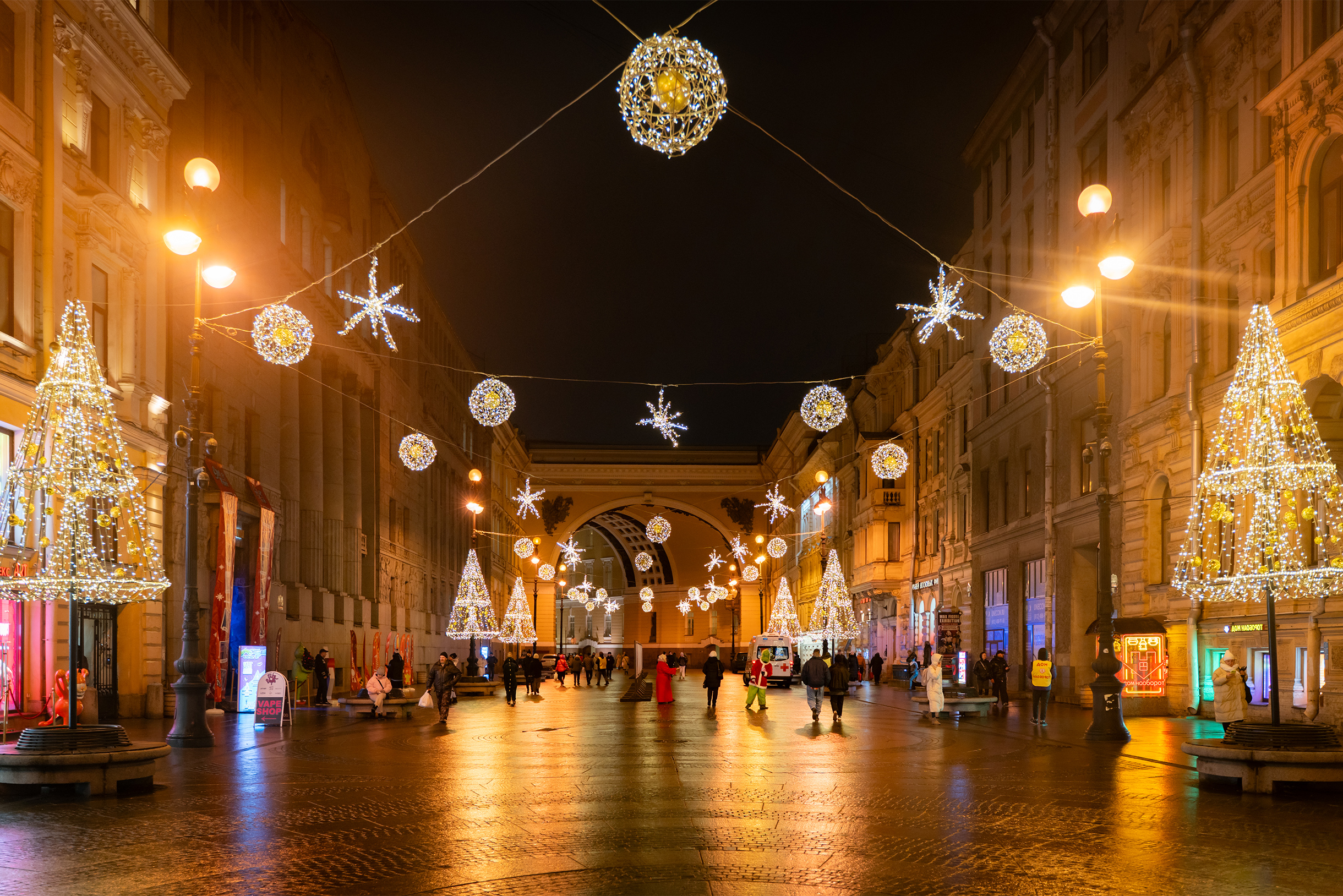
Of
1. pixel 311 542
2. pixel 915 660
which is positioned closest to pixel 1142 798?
pixel 311 542

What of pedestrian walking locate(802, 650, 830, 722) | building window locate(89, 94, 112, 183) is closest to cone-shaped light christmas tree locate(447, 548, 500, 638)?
pedestrian walking locate(802, 650, 830, 722)

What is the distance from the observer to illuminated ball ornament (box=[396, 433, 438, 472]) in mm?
36938

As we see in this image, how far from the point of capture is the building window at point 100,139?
25406 mm

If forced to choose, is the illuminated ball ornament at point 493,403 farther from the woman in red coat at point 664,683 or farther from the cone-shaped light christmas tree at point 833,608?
the cone-shaped light christmas tree at point 833,608

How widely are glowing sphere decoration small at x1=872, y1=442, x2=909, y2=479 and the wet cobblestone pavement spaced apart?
22.7m

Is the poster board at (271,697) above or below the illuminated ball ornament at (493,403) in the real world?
below

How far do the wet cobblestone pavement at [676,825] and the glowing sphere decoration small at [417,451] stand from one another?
16808mm

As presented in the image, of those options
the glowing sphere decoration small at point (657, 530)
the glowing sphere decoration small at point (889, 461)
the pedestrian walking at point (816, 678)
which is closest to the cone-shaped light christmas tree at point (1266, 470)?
the pedestrian walking at point (816, 678)

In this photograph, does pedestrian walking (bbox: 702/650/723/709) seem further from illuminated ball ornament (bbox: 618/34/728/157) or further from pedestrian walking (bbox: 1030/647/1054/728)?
illuminated ball ornament (bbox: 618/34/728/157)

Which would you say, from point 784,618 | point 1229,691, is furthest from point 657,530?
point 1229,691

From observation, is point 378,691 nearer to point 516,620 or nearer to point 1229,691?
point 1229,691

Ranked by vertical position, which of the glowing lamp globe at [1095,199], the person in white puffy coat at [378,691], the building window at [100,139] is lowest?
the person in white puffy coat at [378,691]

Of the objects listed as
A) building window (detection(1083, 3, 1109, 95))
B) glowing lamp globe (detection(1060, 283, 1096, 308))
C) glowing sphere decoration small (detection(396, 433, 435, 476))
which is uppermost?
building window (detection(1083, 3, 1109, 95))

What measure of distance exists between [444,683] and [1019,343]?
13.5 m
